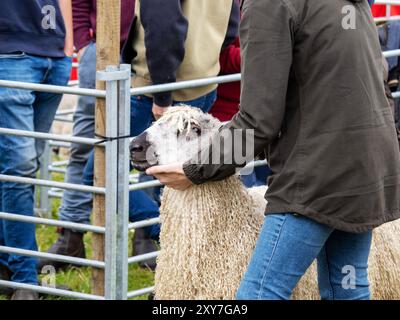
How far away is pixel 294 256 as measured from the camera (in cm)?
286

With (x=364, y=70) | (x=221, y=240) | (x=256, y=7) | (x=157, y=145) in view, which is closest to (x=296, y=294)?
(x=221, y=240)

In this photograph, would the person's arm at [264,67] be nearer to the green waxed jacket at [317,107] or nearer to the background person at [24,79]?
the green waxed jacket at [317,107]

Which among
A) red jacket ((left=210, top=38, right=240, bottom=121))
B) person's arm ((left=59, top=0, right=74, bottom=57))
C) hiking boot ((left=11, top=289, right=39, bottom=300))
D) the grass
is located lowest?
the grass

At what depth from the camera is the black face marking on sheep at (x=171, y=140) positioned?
328 cm

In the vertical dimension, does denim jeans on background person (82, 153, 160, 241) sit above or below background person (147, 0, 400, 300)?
below

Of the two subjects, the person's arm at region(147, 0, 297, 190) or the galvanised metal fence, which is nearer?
the person's arm at region(147, 0, 297, 190)

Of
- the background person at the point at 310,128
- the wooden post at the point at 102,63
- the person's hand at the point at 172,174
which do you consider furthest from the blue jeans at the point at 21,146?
the background person at the point at 310,128

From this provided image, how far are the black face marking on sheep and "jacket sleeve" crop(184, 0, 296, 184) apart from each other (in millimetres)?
454

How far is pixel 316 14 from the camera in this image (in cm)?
275

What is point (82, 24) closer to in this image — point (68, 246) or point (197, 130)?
point (68, 246)

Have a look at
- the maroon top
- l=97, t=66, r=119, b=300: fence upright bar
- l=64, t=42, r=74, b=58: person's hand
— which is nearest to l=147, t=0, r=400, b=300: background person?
l=97, t=66, r=119, b=300: fence upright bar

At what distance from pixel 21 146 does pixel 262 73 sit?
211 centimetres

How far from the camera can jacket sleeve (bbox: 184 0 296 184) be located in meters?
2.72

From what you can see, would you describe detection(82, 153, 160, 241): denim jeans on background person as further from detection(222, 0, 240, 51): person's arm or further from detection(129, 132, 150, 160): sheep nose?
detection(129, 132, 150, 160): sheep nose
